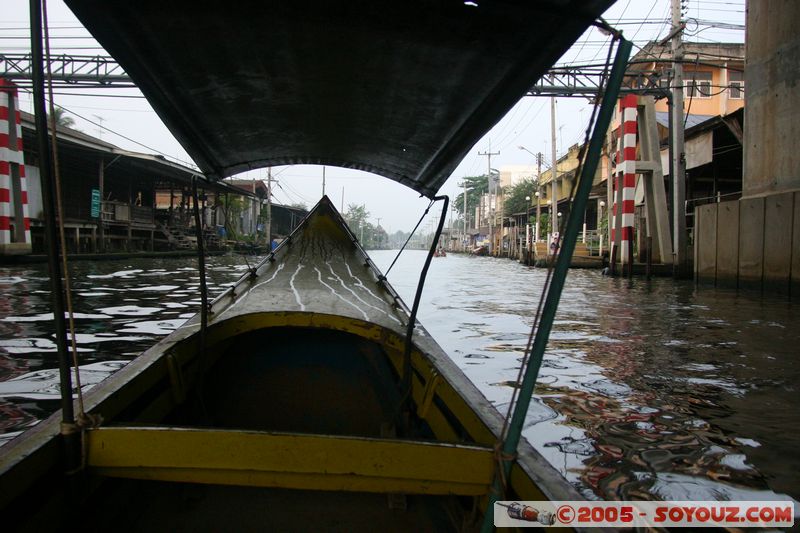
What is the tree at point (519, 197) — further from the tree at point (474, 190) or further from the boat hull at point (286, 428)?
the boat hull at point (286, 428)

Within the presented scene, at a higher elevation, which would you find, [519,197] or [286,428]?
[519,197]

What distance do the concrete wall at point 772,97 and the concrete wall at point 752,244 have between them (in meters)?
0.36

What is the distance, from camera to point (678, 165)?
12.6 metres

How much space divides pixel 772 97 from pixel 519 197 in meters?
37.1

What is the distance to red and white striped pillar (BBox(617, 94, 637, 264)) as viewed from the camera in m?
12.8

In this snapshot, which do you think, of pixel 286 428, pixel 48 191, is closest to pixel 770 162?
pixel 286 428

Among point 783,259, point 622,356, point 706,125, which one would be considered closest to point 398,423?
point 622,356

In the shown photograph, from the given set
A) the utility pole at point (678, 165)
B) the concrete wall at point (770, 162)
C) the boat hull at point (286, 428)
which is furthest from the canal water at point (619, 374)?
the utility pole at point (678, 165)

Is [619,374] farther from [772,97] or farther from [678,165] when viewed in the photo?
[678,165]

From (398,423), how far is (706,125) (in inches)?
583

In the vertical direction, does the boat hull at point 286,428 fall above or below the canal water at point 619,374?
above

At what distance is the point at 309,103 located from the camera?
2.29 meters

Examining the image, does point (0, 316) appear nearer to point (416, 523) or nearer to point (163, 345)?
point (163, 345)

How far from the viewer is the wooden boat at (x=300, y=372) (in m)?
1.48
